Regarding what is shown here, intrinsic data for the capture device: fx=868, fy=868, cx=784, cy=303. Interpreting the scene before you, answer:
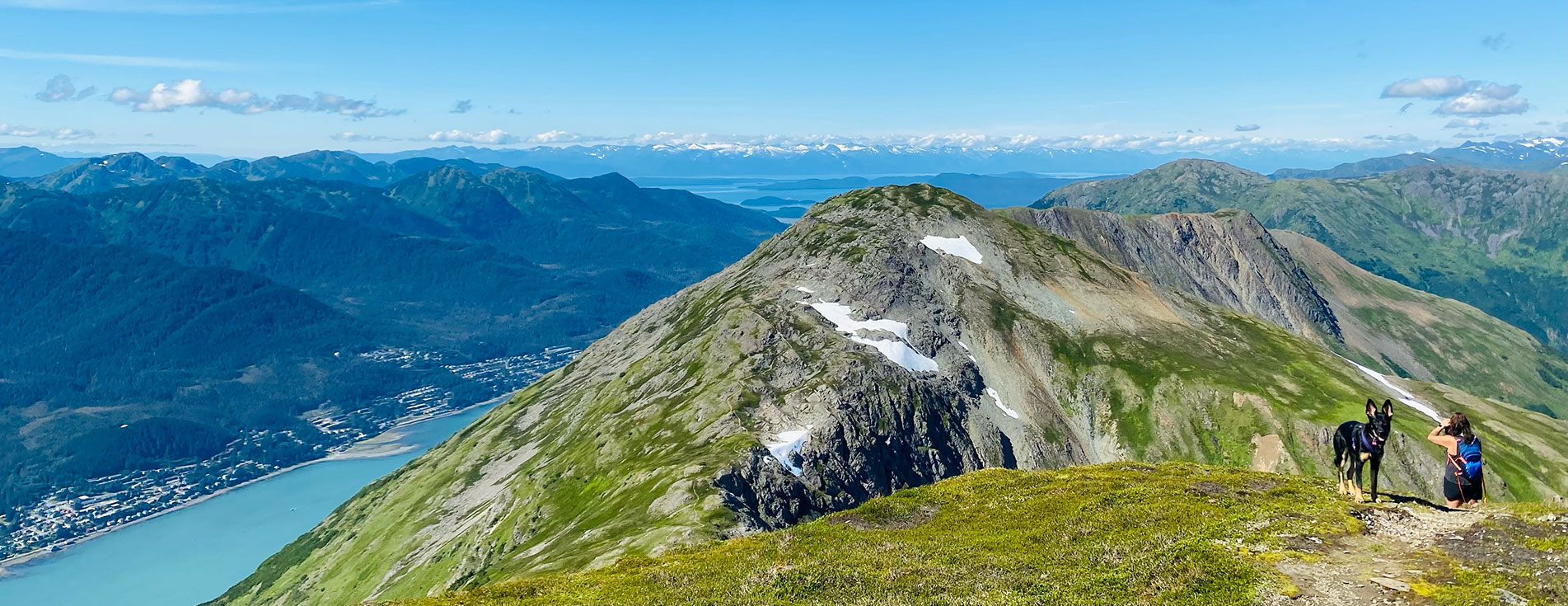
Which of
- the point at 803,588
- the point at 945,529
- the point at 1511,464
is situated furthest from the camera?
the point at 1511,464

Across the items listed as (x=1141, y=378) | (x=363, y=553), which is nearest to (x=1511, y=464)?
(x=1141, y=378)

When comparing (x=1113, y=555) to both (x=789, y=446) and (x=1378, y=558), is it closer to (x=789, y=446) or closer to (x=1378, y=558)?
(x=1378, y=558)

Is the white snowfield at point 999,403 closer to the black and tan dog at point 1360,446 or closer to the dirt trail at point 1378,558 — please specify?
the black and tan dog at point 1360,446

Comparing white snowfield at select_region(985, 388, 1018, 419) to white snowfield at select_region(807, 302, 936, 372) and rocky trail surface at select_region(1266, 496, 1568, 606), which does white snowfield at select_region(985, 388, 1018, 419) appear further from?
rocky trail surface at select_region(1266, 496, 1568, 606)

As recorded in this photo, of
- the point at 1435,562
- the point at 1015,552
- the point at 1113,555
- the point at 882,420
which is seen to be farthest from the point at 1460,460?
the point at 882,420

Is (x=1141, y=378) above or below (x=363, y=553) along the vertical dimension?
above

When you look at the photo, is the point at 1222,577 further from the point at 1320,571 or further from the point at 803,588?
the point at 803,588

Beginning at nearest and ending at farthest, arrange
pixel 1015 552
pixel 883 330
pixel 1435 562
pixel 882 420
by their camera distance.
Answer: pixel 1435 562, pixel 1015 552, pixel 882 420, pixel 883 330
